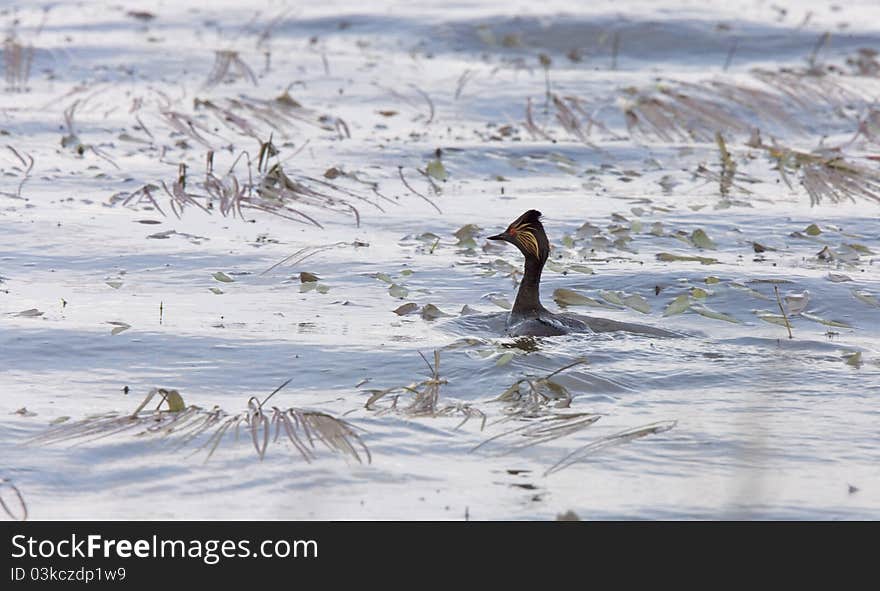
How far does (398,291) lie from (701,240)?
8.25ft

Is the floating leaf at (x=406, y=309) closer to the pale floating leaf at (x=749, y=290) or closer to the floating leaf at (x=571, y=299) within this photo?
the floating leaf at (x=571, y=299)

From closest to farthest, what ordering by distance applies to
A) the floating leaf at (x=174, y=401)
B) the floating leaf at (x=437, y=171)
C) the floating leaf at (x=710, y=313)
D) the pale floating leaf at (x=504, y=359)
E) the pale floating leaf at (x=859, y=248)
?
the floating leaf at (x=174, y=401)
the pale floating leaf at (x=504, y=359)
the floating leaf at (x=710, y=313)
the pale floating leaf at (x=859, y=248)
the floating leaf at (x=437, y=171)

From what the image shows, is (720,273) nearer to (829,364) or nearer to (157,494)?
(829,364)

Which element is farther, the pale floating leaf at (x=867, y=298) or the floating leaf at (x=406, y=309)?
the pale floating leaf at (x=867, y=298)

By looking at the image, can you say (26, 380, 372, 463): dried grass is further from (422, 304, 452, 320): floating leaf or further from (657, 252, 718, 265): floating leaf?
(657, 252, 718, 265): floating leaf

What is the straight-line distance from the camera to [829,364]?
7023 millimetres

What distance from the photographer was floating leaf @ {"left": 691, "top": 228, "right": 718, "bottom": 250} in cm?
954

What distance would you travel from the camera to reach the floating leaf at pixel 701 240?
31.3 ft

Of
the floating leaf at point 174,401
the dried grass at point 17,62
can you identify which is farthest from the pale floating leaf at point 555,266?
the dried grass at point 17,62

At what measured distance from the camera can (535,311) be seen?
7660mm

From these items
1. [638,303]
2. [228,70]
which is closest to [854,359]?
[638,303]

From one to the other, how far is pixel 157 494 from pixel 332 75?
1087cm

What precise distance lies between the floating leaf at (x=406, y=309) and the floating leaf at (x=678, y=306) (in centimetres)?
151
